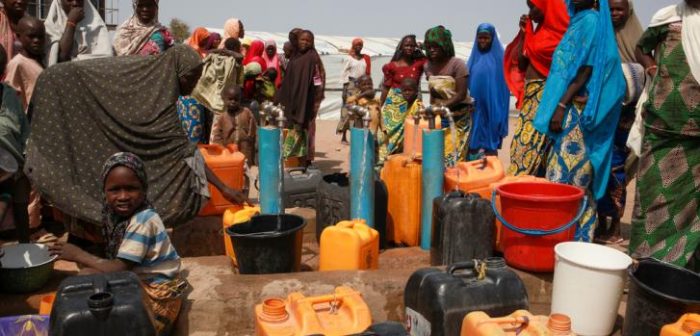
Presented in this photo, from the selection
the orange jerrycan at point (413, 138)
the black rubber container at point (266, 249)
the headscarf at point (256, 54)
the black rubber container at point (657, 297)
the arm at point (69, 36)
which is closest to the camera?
the black rubber container at point (657, 297)

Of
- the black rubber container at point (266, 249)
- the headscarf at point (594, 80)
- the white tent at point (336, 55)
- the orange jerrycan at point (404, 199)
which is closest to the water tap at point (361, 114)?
the orange jerrycan at point (404, 199)

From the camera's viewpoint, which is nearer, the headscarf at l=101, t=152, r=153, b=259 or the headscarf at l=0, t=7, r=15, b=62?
the headscarf at l=101, t=152, r=153, b=259

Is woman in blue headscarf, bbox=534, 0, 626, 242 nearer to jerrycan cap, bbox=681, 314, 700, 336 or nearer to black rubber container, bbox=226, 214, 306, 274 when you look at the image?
jerrycan cap, bbox=681, 314, 700, 336

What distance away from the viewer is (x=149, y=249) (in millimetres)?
2689

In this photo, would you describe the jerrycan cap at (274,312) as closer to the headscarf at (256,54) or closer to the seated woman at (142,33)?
the seated woman at (142,33)

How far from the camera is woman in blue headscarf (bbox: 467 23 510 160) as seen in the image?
6352 millimetres

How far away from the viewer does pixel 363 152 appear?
3.66 m

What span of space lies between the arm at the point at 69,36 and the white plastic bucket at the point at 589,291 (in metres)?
3.96

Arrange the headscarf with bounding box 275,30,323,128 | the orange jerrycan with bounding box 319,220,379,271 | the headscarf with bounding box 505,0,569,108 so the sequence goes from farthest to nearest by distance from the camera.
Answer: the headscarf with bounding box 275,30,323,128 < the headscarf with bounding box 505,0,569,108 < the orange jerrycan with bounding box 319,220,379,271

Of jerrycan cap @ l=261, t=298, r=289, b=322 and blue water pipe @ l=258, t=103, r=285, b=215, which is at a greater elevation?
blue water pipe @ l=258, t=103, r=285, b=215

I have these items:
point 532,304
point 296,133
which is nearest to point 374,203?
point 532,304

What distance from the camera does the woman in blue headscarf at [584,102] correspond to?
3836mm

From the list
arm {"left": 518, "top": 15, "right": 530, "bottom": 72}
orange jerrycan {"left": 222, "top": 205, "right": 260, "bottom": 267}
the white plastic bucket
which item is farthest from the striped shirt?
arm {"left": 518, "top": 15, "right": 530, "bottom": 72}

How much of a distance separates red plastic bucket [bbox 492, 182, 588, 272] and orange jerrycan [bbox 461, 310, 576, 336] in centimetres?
92
